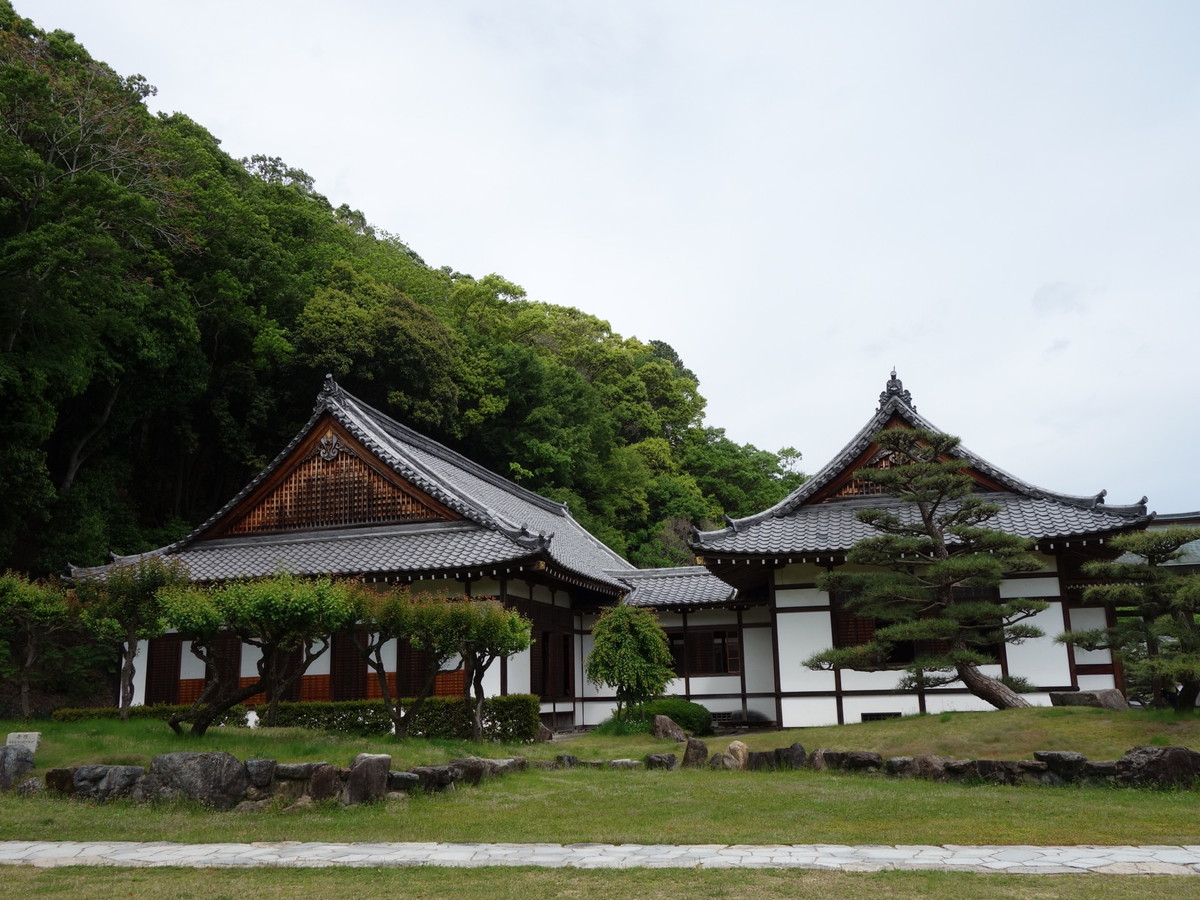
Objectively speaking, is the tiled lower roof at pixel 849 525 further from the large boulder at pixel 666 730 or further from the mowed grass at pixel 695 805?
the mowed grass at pixel 695 805

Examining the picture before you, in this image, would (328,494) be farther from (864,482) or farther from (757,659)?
(864,482)

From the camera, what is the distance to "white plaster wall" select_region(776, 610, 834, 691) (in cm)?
2050

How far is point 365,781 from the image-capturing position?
10.7 metres

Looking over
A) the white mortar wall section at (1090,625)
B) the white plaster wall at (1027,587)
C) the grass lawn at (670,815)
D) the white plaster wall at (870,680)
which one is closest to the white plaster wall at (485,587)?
the grass lawn at (670,815)

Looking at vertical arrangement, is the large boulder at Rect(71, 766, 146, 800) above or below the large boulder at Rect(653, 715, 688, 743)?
above

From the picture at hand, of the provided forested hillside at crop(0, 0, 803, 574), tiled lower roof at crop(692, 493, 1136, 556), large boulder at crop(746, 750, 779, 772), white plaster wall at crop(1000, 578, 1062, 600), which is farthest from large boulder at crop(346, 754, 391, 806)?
forested hillside at crop(0, 0, 803, 574)

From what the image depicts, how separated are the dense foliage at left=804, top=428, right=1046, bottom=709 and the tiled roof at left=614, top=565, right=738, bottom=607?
6.75 meters

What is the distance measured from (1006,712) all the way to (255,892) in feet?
42.0

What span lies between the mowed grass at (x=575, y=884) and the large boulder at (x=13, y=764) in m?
4.91

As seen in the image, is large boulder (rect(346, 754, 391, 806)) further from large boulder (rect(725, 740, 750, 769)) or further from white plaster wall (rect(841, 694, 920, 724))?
white plaster wall (rect(841, 694, 920, 724))

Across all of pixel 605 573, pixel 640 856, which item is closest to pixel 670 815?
pixel 640 856

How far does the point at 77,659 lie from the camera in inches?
1009

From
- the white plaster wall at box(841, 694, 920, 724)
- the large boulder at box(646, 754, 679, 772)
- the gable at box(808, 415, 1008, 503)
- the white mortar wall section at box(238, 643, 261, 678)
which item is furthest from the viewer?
the gable at box(808, 415, 1008, 503)

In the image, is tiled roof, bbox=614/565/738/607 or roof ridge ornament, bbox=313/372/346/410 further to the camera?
tiled roof, bbox=614/565/738/607
